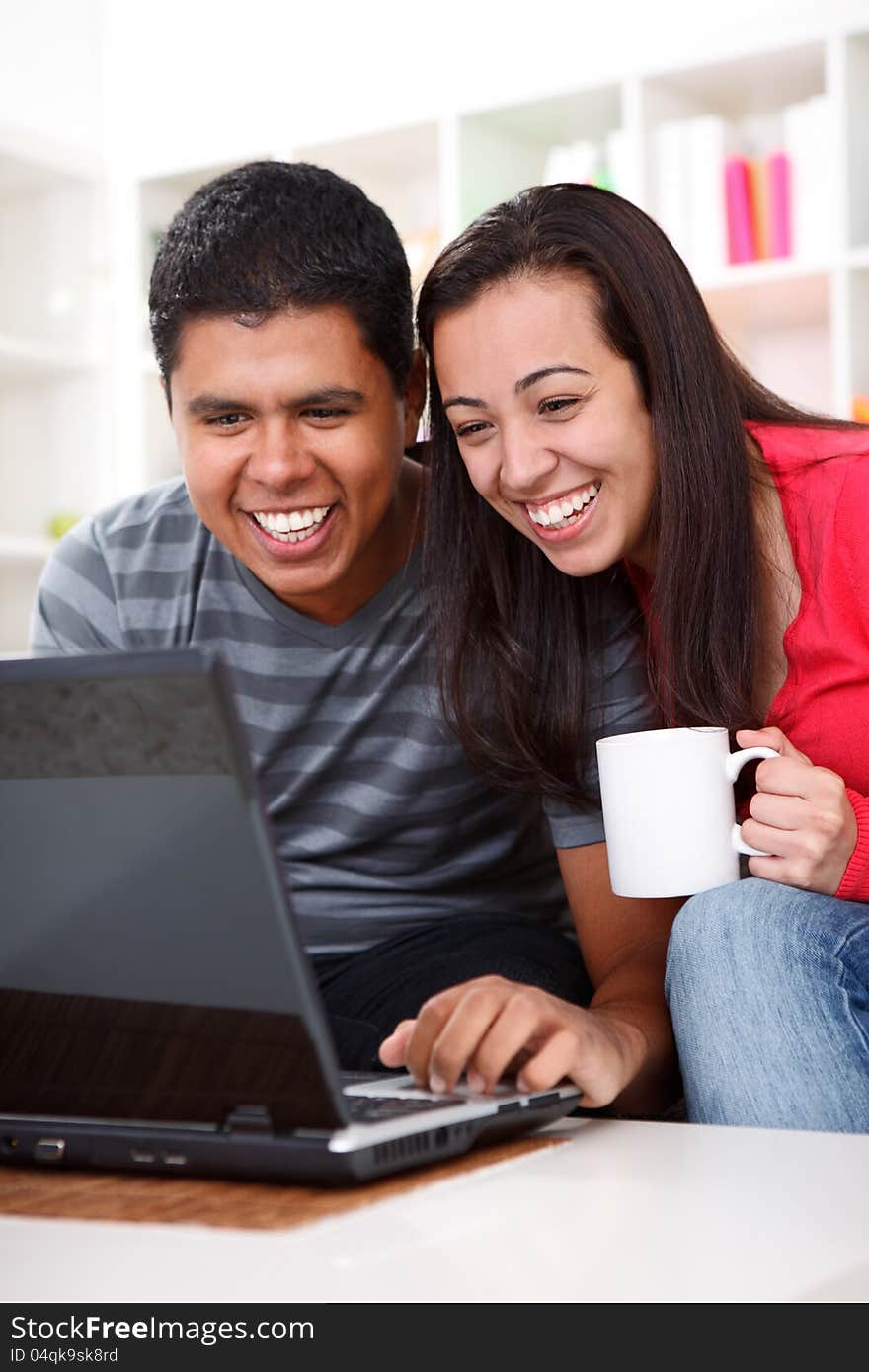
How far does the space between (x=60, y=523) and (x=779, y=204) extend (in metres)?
1.81

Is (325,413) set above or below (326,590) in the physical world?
above

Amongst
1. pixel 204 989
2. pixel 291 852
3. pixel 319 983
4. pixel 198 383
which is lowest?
pixel 319 983

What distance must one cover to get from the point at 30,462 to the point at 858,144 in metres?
2.08

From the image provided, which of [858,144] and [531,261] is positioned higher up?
[858,144]

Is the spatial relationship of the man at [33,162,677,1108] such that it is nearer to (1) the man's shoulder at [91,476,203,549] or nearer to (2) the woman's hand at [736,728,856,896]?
(1) the man's shoulder at [91,476,203,549]

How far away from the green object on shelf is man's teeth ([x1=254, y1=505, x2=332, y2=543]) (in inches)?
96.6

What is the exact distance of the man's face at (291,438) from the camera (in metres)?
1.40

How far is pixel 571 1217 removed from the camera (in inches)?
26.4

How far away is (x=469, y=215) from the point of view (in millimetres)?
3342

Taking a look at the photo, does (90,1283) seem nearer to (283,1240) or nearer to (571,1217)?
Result: (283,1240)

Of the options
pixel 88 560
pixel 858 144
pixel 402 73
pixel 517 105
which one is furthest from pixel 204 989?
pixel 402 73

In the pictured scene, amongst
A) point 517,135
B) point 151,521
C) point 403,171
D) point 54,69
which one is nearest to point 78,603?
point 151,521

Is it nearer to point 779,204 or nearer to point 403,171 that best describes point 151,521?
point 779,204

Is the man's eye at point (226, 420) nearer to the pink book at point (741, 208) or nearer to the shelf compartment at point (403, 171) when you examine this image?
the pink book at point (741, 208)
